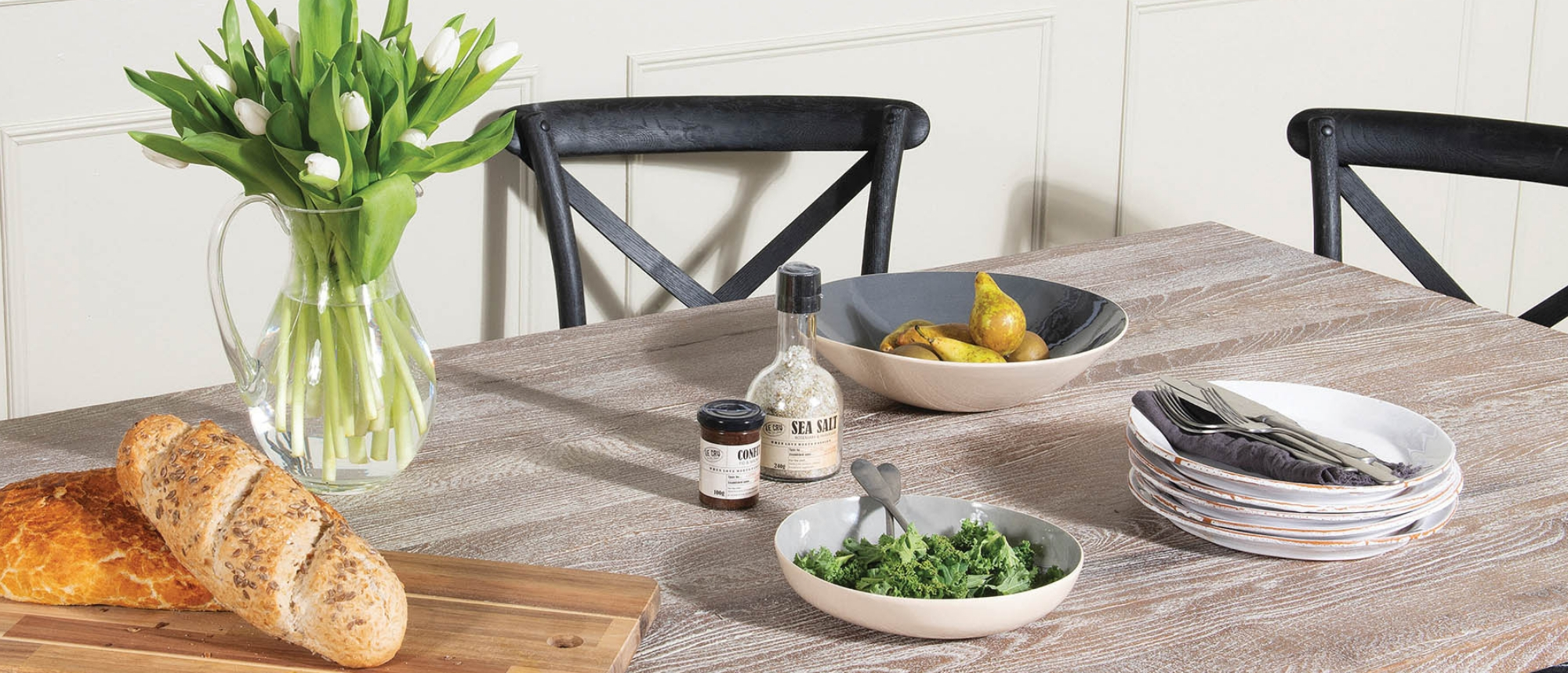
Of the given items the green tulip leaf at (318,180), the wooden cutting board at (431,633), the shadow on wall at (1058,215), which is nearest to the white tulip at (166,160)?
the green tulip leaf at (318,180)

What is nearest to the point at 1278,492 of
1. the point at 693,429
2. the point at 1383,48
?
the point at 693,429

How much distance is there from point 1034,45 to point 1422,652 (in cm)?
170

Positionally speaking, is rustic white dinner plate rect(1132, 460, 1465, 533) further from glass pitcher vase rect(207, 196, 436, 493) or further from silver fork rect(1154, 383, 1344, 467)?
glass pitcher vase rect(207, 196, 436, 493)

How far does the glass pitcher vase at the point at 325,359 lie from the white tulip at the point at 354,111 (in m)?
0.08

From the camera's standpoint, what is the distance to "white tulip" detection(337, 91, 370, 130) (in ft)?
3.15

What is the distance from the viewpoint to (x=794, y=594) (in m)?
1.00

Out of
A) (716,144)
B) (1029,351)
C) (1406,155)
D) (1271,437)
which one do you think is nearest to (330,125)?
(1029,351)

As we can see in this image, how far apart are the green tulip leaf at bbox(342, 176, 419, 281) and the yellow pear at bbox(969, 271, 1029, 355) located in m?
0.53

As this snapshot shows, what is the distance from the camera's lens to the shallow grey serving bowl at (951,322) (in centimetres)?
128

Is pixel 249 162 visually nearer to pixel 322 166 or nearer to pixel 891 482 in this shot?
pixel 322 166

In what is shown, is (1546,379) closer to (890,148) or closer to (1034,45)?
(890,148)

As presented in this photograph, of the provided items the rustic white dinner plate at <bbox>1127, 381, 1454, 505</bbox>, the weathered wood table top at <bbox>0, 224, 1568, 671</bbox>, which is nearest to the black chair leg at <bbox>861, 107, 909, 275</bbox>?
the weathered wood table top at <bbox>0, 224, 1568, 671</bbox>

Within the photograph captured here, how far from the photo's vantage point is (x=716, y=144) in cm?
202

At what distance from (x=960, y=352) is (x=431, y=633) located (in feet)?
1.89
